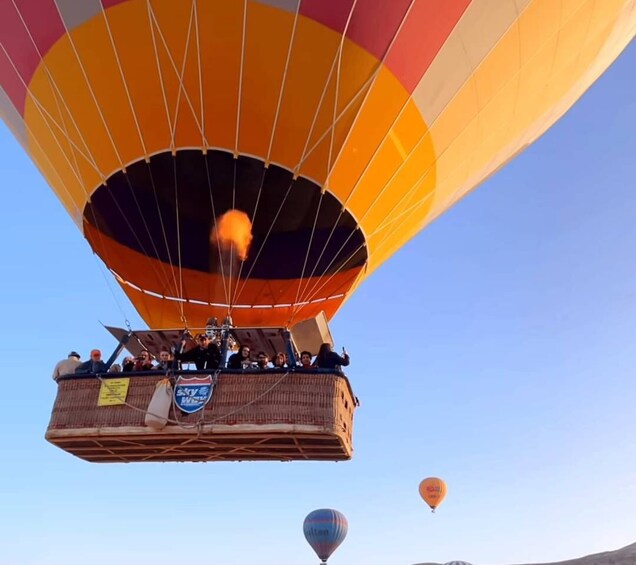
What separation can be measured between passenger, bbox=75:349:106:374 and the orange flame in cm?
159

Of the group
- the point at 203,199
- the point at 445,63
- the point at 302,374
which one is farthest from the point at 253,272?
the point at 445,63

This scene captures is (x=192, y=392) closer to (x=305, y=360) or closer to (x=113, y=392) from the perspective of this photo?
(x=113, y=392)

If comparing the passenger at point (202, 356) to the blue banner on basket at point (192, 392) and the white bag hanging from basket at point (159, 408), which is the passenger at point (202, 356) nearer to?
the blue banner on basket at point (192, 392)

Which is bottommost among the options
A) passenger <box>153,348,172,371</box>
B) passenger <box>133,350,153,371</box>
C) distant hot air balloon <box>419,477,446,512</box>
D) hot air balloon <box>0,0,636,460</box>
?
passenger <box>153,348,172,371</box>

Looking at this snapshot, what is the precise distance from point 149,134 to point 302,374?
250 centimetres

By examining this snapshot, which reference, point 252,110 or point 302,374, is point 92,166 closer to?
point 252,110

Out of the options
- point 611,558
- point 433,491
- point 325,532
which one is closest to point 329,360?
point 433,491

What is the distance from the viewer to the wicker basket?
4.97 metres

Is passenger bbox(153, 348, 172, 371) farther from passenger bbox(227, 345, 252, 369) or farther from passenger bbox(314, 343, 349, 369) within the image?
passenger bbox(314, 343, 349, 369)

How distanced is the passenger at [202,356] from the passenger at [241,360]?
0.13 meters

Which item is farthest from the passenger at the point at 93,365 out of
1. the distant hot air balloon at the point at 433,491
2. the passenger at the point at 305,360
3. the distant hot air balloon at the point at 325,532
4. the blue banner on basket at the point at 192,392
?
the distant hot air balloon at the point at 325,532

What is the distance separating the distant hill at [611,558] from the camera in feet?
75.5

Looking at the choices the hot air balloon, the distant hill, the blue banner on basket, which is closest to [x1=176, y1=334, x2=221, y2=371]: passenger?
the blue banner on basket

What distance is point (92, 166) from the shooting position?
6500 mm
